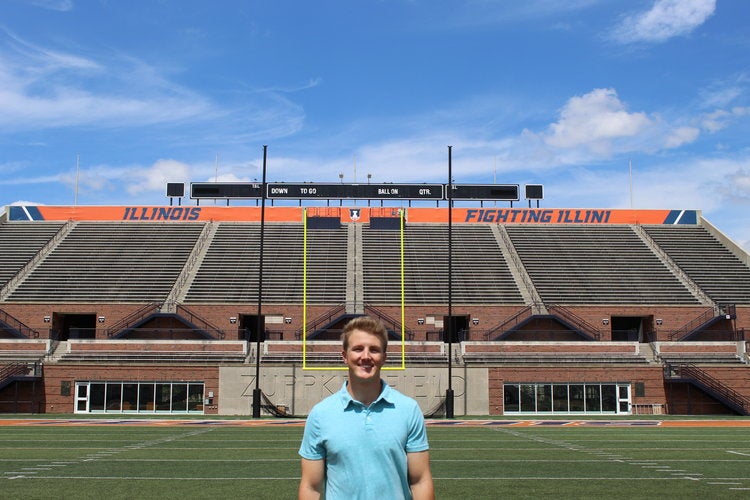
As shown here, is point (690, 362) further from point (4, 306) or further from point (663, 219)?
point (4, 306)

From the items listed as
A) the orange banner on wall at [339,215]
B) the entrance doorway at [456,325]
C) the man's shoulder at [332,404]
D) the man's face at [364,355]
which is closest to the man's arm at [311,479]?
the man's shoulder at [332,404]

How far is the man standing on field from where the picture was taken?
3881 mm

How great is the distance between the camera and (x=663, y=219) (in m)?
51.8

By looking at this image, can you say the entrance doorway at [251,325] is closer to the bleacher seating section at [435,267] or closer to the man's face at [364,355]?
the bleacher seating section at [435,267]

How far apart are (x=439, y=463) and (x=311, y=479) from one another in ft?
34.2

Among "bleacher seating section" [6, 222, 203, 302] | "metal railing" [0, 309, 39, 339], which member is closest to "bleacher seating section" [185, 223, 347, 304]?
"bleacher seating section" [6, 222, 203, 302]

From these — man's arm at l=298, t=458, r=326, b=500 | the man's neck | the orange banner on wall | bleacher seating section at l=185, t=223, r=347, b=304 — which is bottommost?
man's arm at l=298, t=458, r=326, b=500

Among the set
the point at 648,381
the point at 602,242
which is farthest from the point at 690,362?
the point at 602,242

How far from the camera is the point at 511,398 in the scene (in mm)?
32969

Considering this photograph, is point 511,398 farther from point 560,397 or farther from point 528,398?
point 560,397

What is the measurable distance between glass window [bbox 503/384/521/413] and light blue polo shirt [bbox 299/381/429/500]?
29.9 metres

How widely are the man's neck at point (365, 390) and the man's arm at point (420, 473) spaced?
1.11 feet

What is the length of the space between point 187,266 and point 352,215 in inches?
483

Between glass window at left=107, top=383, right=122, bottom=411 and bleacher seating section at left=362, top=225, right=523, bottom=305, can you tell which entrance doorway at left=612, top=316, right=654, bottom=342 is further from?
glass window at left=107, top=383, right=122, bottom=411
